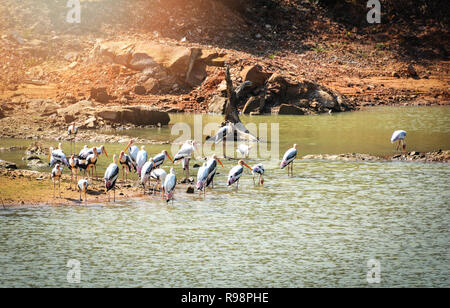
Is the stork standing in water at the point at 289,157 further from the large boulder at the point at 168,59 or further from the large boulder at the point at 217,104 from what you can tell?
the large boulder at the point at 168,59

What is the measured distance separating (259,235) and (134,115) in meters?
20.7

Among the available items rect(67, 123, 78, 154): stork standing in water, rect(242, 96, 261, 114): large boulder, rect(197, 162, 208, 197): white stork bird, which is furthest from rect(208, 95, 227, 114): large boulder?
rect(197, 162, 208, 197): white stork bird

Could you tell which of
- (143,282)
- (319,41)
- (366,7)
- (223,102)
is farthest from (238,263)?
(366,7)

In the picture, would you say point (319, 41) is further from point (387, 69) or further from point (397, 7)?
point (397, 7)

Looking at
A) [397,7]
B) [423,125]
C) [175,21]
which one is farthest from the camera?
[397,7]

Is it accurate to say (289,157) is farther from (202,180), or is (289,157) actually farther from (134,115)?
(134,115)

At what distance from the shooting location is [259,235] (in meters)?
15.6

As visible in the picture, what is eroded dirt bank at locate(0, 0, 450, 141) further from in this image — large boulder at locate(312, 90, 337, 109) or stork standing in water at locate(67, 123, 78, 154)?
stork standing in water at locate(67, 123, 78, 154)

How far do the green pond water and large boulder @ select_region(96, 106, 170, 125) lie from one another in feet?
37.3

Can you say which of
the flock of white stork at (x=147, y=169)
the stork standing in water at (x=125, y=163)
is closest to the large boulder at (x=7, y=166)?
Result: the flock of white stork at (x=147, y=169)

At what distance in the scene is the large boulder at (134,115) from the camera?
34.3 meters

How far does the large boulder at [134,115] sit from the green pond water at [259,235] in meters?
11.4

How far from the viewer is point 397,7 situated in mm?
64562

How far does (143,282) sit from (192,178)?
9298mm
